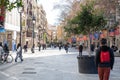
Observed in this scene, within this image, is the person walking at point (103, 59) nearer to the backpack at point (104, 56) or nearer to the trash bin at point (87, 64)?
the backpack at point (104, 56)

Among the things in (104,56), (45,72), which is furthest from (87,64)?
(104,56)

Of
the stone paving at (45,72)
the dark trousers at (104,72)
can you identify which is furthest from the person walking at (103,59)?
the stone paving at (45,72)

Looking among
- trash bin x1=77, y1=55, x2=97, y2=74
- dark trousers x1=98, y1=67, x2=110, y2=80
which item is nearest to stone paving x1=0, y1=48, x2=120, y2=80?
trash bin x1=77, y1=55, x2=97, y2=74

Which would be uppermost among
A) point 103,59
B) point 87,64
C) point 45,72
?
point 103,59

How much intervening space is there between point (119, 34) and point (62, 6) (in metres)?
25.3

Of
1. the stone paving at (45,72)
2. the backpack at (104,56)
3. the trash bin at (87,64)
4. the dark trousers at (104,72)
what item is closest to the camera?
the dark trousers at (104,72)

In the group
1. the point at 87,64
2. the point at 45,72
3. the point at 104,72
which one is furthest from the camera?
the point at 45,72

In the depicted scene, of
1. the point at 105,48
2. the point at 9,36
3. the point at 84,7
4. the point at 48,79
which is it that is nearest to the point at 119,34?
the point at 9,36

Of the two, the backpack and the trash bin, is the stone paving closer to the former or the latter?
the trash bin

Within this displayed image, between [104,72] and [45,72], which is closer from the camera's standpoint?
[104,72]

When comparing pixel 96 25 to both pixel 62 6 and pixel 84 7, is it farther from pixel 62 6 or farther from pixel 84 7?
pixel 62 6

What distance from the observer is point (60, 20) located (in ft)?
309

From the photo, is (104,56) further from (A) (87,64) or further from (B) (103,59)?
(A) (87,64)

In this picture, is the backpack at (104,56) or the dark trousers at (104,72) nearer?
the dark trousers at (104,72)
